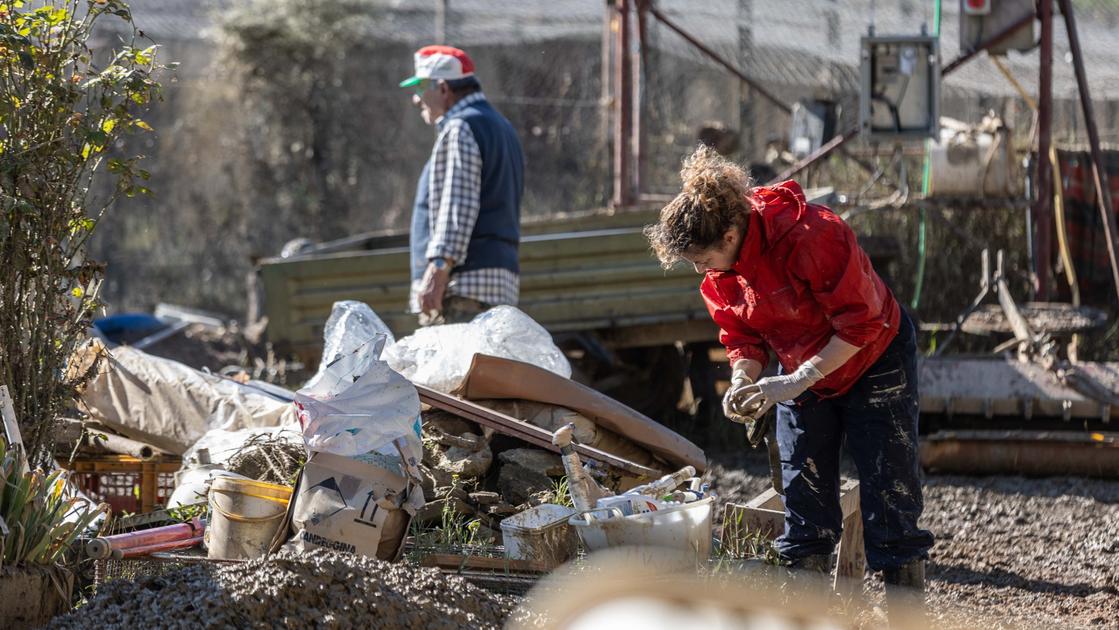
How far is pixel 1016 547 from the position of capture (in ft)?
18.5

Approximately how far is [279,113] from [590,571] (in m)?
12.4

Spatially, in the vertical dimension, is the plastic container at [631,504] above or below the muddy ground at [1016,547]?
above

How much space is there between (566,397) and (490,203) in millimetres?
1255

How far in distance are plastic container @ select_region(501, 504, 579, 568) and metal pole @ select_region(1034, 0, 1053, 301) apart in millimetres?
5267

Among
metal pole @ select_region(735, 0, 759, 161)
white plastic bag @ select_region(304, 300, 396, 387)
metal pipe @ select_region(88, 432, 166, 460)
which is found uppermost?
metal pole @ select_region(735, 0, 759, 161)

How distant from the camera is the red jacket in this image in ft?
12.1

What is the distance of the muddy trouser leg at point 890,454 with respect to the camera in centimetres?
393

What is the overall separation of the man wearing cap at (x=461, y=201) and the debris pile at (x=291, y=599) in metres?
2.42

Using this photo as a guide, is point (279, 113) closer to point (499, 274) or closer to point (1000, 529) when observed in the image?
point (499, 274)

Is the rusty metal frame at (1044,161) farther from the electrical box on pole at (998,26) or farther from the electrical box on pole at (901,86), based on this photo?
the electrical box on pole at (901,86)

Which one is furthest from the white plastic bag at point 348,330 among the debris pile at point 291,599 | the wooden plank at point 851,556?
the wooden plank at point 851,556

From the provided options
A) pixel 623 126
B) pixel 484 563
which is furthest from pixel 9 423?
pixel 623 126

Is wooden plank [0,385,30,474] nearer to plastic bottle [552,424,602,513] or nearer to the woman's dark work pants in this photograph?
plastic bottle [552,424,602,513]

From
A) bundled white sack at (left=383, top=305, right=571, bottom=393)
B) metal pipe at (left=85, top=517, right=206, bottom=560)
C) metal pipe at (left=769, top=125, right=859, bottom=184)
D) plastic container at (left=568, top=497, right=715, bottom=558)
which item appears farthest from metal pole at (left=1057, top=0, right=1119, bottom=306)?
metal pipe at (left=85, top=517, right=206, bottom=560)
